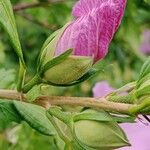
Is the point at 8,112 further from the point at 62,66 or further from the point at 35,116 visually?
the point at 62,66

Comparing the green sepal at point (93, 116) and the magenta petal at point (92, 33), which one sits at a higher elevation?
the magenta petal at point (92, 33)

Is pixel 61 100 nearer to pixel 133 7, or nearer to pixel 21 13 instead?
pixel 133 7

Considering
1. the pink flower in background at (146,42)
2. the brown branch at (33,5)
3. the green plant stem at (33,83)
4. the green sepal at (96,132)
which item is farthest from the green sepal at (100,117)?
the pink flower in background at (146,42)

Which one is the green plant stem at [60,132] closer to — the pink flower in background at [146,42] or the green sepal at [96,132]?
the green sepal at [96,132]

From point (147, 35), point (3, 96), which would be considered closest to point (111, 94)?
point (3, 96)

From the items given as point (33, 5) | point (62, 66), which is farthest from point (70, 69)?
point (33, 5)

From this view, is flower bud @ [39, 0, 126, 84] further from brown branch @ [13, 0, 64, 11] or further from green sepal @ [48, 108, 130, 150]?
brown branch @ [13, 0, 64, 11]
